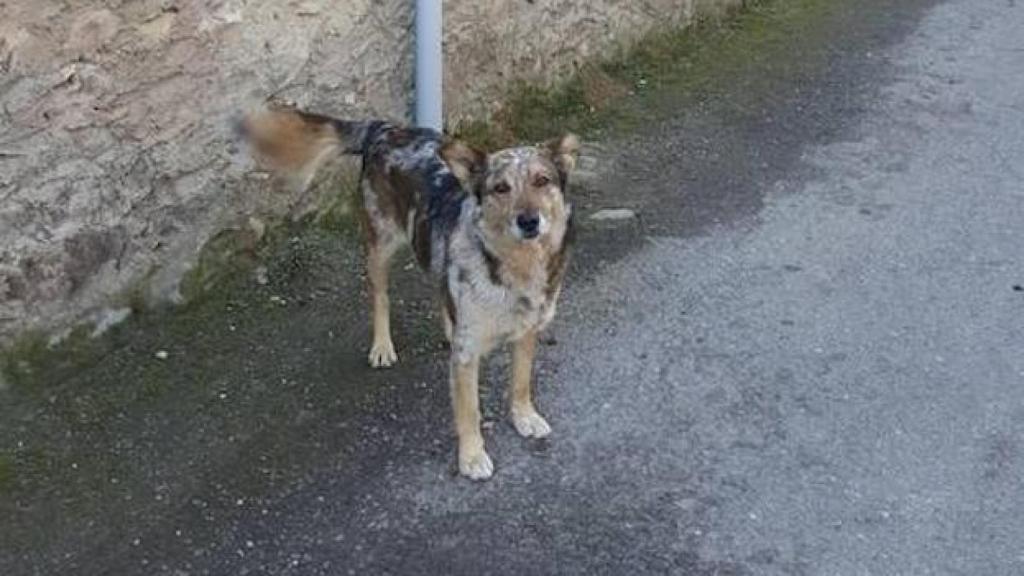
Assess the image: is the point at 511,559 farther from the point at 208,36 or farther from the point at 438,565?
the point at 208,36

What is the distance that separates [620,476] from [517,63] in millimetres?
3210

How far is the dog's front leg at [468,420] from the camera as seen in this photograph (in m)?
4.20

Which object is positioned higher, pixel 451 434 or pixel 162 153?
pixel 162 153

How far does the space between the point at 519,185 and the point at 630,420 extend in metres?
1.06

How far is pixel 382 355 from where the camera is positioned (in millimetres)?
4828

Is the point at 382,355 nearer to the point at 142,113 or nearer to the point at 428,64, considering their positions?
the point at 142,113

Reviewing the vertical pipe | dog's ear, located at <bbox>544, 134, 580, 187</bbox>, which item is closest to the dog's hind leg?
dog's ear, located at <bbox>544, 134, 580, 187</bbox>

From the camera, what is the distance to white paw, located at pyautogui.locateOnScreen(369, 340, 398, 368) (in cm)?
482

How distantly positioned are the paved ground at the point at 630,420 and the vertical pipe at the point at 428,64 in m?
0.80

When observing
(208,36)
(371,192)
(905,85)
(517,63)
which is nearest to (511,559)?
(371,192)

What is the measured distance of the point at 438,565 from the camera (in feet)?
12.5

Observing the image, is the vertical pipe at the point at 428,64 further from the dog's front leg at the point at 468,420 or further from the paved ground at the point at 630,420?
the dog's front leg at the point at 468,420

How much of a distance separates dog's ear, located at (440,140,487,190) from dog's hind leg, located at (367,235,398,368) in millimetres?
781

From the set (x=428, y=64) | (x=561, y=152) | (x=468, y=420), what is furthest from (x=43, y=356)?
(x=428, y=64)
